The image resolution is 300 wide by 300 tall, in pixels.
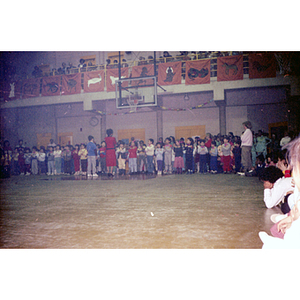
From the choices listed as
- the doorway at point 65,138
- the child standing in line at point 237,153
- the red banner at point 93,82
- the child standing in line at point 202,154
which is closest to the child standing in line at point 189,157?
the child standing in line at point 202,154

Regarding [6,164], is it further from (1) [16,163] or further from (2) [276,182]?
(2) [276,182]

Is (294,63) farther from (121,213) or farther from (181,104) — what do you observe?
(121,213)

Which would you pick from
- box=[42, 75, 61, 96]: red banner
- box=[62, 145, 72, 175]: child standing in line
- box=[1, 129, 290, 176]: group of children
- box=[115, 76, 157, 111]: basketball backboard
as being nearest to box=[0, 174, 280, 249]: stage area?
box=[1, 129, 290, 176]: group of children

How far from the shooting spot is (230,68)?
9.16m

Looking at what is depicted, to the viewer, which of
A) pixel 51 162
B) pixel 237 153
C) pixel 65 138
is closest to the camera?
pixel 237 153

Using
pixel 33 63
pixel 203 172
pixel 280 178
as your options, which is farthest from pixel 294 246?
pixel 33 63

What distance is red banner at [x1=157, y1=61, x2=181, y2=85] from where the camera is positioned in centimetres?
989

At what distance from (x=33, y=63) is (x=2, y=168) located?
7254 mm

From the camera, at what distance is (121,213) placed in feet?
9.36

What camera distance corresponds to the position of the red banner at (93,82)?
1061 cm

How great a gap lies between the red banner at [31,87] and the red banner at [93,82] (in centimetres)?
225

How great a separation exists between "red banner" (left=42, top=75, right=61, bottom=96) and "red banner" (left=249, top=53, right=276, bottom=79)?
8026 mm

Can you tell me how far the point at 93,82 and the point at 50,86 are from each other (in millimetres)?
2046

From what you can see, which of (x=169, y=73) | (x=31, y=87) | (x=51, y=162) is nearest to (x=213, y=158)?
(x=169, y=73)
